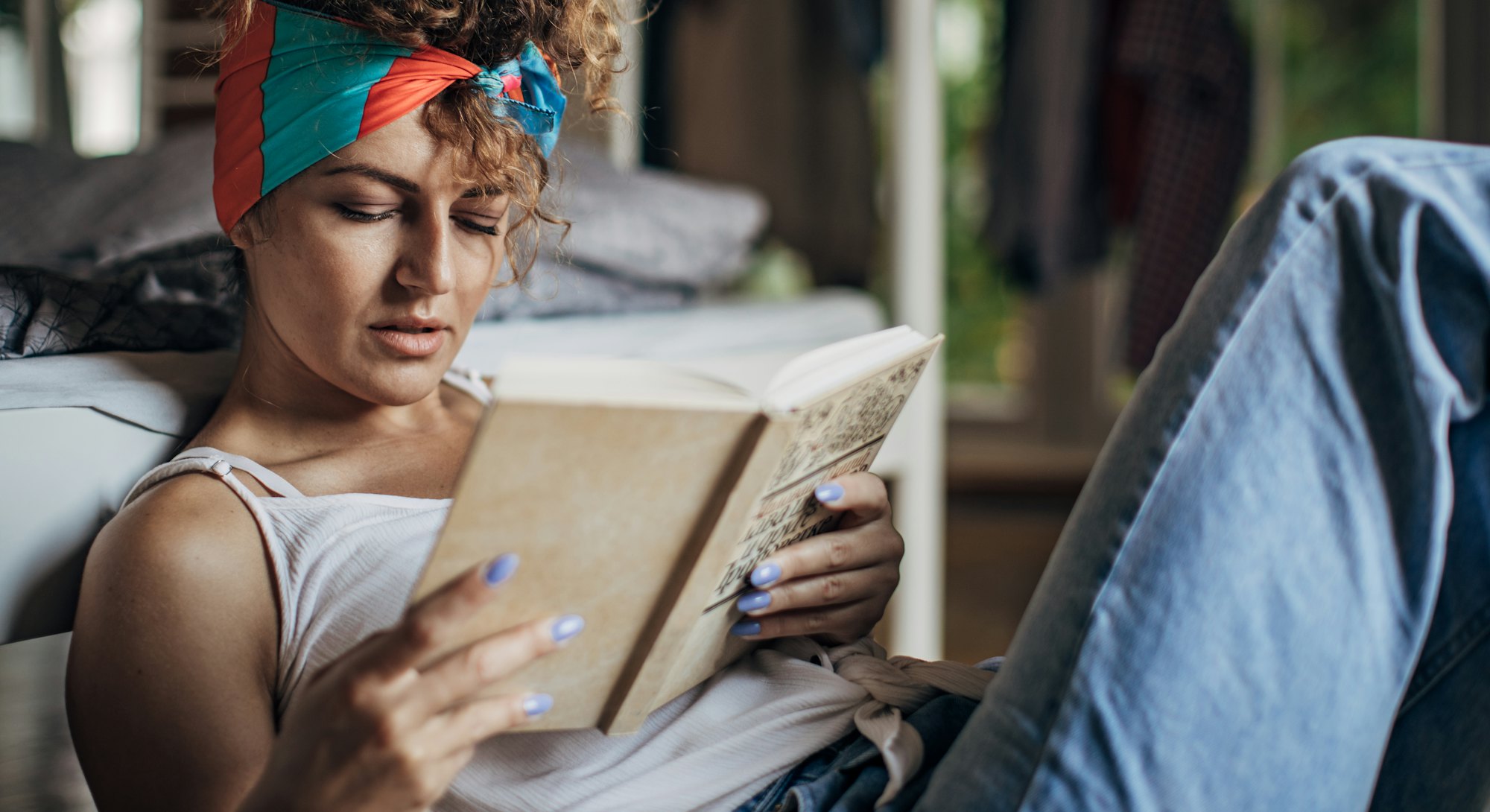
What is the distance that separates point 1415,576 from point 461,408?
0.66 meters

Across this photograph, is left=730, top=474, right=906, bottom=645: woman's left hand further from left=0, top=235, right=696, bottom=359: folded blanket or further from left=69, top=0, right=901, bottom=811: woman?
left=0, top=235, right=696, bottom=359: folded blanket

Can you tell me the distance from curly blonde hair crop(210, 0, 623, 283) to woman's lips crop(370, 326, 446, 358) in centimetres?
9

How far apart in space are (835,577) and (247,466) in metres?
0.37

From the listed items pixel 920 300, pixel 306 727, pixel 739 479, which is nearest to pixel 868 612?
pixel 739 479

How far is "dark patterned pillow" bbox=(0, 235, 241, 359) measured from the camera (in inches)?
32.3

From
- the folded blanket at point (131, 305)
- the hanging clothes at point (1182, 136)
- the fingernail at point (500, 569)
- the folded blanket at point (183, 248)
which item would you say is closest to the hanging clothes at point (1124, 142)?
the hanging clothes at point (1182, 136)

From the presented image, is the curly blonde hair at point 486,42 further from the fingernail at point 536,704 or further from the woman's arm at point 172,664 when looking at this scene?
the fingernail at point 536,704

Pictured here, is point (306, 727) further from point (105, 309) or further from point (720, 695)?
point (105, 309)

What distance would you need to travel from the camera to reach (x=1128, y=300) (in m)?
2.19

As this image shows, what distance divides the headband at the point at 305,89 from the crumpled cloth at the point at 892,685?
41 cm

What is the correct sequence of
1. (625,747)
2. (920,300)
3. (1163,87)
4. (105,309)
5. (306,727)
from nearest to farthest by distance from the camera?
1. (306,727)
2. (625,747)
3. (105,309)
4. (920,300)
5. (1163,87)

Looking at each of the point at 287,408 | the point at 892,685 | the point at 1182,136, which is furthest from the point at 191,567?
the point at 1182,136

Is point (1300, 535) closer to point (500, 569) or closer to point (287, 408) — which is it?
point (500, 569)

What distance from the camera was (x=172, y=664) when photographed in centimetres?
60
